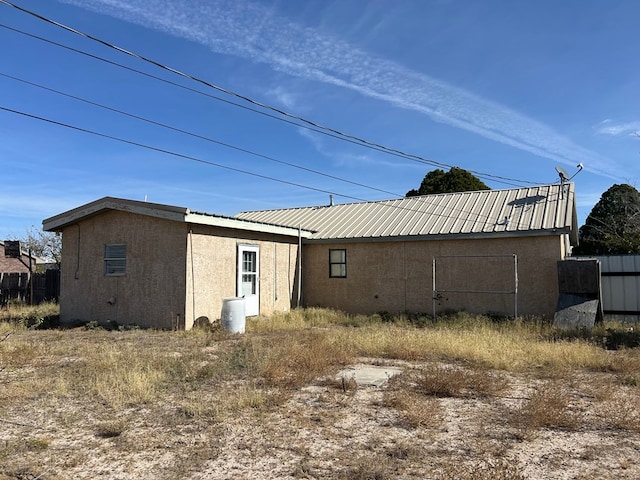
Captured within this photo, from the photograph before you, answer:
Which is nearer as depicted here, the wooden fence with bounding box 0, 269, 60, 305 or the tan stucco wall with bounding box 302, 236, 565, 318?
the tan stucco wall with bounding box 302, 236, 565, 318

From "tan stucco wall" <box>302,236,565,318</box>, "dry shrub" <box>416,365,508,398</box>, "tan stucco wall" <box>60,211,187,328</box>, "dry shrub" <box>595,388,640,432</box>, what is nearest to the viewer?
"dry shrub" <box>595,388,640,432</box>

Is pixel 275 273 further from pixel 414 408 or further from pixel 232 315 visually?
pixel 414 408

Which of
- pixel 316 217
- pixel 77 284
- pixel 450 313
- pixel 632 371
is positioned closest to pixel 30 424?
pixel 632 371

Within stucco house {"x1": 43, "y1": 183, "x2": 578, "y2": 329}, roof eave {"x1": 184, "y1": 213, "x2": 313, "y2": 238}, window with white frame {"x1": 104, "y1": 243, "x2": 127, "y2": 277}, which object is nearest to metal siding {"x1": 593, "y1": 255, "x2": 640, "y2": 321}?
stucco house {"x1": 43, "y1": 183, "x2": 578, "y2": 329}

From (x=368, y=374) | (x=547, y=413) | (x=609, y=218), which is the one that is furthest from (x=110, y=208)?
(x=609, y=218)

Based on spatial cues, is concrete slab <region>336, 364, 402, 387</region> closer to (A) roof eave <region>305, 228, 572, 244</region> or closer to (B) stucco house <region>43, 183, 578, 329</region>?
(B) stucco house <region>43, 183, 578, 329</region>

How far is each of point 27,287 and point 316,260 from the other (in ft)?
39.2

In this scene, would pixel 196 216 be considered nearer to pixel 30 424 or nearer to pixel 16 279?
pixel 30 424

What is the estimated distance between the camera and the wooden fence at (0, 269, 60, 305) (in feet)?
63.6

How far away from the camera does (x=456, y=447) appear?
491cm

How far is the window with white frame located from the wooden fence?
7577 millimetres

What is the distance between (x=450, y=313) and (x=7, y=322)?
13240 millimetres

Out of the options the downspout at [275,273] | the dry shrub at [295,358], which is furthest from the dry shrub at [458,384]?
the downspout at [275,273]

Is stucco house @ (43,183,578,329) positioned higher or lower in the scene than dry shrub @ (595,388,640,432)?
higher
